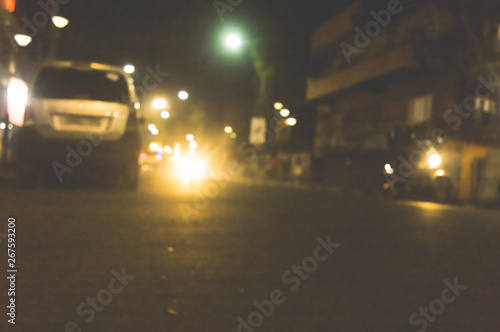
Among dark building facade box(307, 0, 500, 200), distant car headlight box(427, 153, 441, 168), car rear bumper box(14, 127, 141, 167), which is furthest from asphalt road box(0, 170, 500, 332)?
dark building facade box(307, 0, 500, 200)

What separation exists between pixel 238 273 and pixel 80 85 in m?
8.91

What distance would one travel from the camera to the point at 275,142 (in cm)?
6375

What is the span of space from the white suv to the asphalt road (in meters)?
2.59

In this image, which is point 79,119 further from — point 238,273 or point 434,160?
point 434,160

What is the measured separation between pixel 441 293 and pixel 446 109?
87.1 ft

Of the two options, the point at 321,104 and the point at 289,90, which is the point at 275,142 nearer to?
the point at 289,90

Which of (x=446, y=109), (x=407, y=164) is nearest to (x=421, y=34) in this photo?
(x=446, y=109)

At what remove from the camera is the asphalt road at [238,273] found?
16.8 ft

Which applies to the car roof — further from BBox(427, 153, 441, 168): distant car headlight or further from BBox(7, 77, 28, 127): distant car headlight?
BBox(427, 153, 441, 168): distant car headlight

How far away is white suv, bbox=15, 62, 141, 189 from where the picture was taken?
14375mm

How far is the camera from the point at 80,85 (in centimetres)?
1477

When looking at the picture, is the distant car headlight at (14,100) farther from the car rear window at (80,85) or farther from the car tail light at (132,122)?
the car tail light at (132,122)

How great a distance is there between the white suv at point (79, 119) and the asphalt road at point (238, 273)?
2586 mm

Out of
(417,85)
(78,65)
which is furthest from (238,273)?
(417,85)
